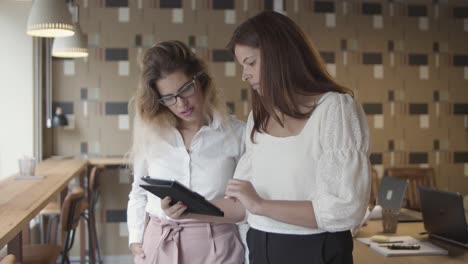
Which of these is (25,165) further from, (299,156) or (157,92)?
(299,156)

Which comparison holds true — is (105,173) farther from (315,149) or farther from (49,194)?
(315,149)

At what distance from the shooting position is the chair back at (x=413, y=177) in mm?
5801

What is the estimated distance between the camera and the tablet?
1.67m

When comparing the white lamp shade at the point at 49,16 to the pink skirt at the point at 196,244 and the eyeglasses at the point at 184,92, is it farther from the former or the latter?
the pink skirt at the point at 196,244

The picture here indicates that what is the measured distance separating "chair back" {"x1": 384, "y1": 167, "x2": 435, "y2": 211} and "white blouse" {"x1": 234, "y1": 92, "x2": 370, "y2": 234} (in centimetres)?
455

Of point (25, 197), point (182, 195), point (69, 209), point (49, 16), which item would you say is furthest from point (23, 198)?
point (182, 195)

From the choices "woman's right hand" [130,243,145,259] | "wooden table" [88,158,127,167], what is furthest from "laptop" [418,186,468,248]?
"wooden table" [88,158,127,167]

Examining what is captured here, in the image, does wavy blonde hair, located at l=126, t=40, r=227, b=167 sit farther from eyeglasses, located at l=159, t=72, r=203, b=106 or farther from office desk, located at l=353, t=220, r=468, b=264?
office desk, located at l=353, t=220, r=468, b=264

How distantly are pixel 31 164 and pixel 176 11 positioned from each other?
238 cm

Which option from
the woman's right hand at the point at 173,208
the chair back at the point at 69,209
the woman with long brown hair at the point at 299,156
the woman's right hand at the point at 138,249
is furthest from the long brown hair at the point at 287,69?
the chair back at the point at 69,209

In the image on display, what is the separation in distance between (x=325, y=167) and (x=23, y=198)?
2.05 metres

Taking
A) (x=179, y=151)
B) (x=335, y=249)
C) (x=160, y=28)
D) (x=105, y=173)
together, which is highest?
(x=160, y=28)

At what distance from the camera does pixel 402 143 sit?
596 cm

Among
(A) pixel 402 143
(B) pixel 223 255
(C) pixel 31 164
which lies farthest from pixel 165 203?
(A) pixel 402 143
